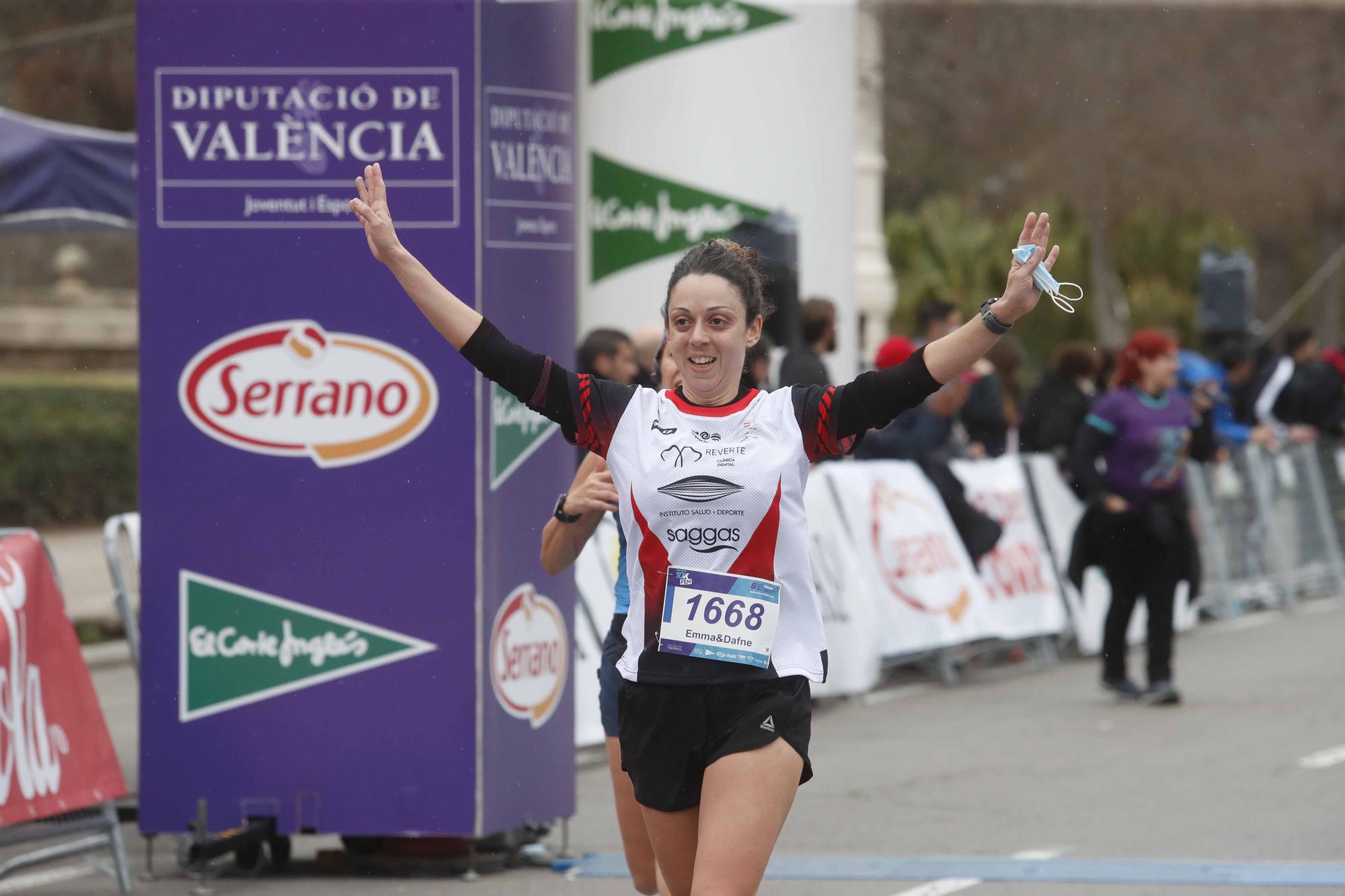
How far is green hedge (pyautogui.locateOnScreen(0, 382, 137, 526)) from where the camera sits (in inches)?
788

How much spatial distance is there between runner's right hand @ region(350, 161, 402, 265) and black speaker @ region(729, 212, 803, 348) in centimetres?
680

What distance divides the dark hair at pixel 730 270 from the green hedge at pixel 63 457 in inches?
634

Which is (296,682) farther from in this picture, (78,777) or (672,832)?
(672,832)

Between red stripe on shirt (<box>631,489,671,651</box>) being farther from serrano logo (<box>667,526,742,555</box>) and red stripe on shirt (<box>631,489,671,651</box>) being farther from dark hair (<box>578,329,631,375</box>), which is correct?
dark hair (<box>578,329,631,375</box>)

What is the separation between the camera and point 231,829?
7.22 metres

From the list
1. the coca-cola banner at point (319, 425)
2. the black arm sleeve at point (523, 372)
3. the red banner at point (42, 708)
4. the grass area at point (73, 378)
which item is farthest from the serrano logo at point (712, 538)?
the grass area at point (73, 378)

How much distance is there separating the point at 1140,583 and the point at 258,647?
6044 mm

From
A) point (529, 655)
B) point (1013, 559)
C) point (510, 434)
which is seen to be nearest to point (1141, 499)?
point (1013, 559)

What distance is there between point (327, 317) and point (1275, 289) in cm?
3844

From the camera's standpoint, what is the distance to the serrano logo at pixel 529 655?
7219 mm

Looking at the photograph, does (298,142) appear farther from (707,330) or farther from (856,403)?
(856,403)

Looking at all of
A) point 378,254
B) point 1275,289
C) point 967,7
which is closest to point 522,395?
point 378,254

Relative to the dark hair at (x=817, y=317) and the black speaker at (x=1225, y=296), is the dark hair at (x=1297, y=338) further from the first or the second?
the dark hair at (x=817, y=317)

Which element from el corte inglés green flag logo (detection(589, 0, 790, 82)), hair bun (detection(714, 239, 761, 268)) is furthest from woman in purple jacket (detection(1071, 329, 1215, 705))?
hair bun (detection(714, 239, 761, 268))
